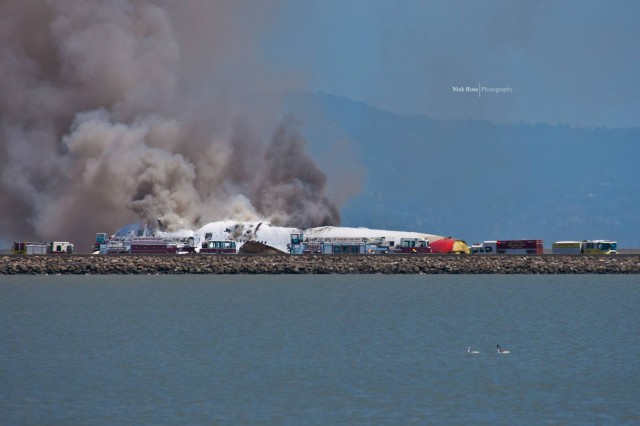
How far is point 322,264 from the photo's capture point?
4454 inches

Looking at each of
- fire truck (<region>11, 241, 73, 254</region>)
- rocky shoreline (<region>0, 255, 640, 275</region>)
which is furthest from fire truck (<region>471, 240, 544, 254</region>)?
fire truck (<region>11, 241, 73, 254</region>)

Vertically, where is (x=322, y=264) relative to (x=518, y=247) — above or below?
below
